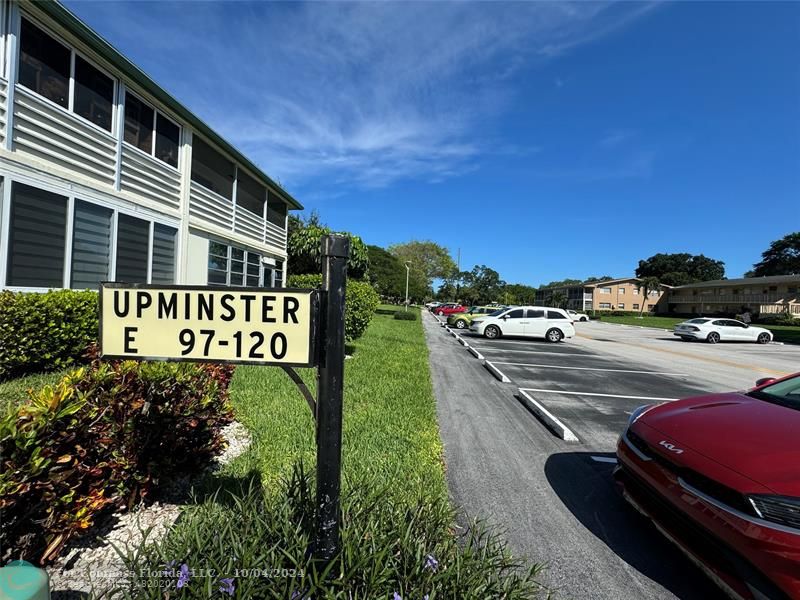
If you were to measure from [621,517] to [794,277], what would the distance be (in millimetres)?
58922

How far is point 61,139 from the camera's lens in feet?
21.5

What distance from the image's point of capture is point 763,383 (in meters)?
3.91

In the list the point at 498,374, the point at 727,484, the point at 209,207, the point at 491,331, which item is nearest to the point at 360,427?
the point at 727,484

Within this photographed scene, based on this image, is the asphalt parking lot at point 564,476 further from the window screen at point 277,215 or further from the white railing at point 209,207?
the window screen at point 277,215

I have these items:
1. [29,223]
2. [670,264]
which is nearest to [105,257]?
[29,223]

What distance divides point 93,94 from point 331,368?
8.73 metres

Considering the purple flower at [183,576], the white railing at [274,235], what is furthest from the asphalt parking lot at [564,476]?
the white railing at [274,235]

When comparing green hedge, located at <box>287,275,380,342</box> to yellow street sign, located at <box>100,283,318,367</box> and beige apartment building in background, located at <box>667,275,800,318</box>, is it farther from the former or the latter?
beige apartment building in background, located at <box>667,275,800,318</box>

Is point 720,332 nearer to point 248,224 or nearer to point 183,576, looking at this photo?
point 248,224

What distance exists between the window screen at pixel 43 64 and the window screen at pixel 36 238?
1.69 metres

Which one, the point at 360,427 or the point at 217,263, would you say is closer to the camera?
the point at 360,427

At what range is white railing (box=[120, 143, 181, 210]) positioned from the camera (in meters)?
7.97

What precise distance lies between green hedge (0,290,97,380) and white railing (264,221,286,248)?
9.93m

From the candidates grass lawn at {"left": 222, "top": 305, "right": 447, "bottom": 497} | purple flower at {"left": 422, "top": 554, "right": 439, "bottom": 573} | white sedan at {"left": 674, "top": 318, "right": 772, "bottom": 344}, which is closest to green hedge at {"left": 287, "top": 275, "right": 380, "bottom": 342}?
grass lawn at {"left": 222, "top": 305, "right": 447, "bottom": 497}
